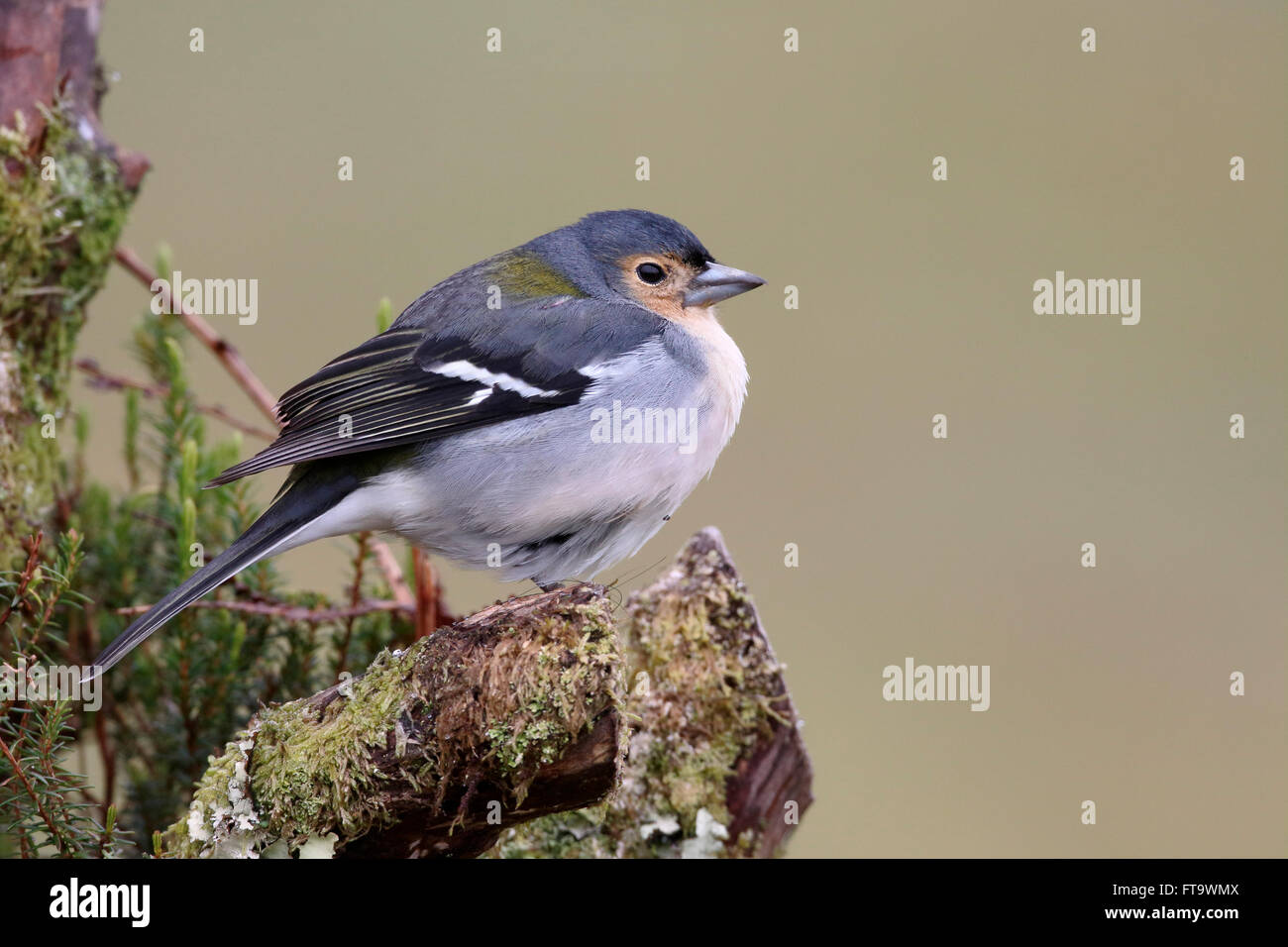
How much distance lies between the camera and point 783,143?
38.7 ft

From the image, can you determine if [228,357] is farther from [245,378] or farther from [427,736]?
[427,736]

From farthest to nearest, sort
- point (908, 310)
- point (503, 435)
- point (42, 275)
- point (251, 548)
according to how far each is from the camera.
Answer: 1. point (908, 310)
2. point (42, 275)
3. point (503, 435)
4. point (251, 548)

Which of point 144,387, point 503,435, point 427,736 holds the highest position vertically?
point 144,387

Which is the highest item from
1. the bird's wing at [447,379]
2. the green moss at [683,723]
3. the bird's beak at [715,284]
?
the bird's beak at [715,284]

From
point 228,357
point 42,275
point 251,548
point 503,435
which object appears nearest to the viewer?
point 251,548

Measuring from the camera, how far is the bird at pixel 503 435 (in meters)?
3.74

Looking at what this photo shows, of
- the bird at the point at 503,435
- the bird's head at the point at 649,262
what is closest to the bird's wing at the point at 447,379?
the bird at the point at 503,435

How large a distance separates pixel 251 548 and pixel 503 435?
82 cm

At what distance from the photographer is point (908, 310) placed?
1097 cm

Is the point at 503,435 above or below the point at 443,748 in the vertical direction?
above

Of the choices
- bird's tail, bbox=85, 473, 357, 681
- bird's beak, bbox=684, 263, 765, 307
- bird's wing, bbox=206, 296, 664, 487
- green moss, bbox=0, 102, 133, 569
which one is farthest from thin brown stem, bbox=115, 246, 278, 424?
bird's beak, bbox=684, 263, 765, 307

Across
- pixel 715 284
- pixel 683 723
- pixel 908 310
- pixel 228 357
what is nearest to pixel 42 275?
pixel 228 357

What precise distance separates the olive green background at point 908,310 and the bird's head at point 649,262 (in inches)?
127

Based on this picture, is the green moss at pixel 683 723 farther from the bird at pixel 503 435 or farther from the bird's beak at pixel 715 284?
the bird's beak at pixel 715 284
